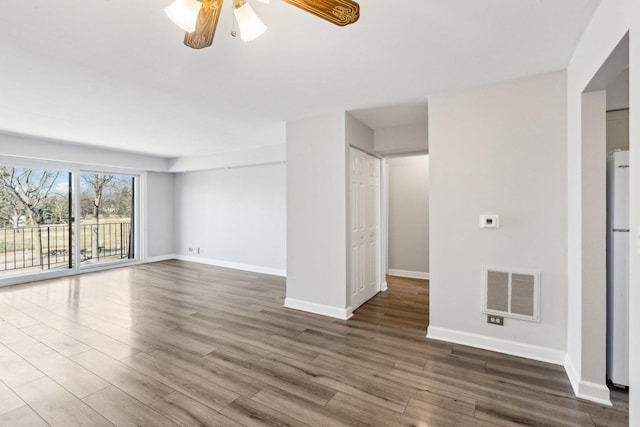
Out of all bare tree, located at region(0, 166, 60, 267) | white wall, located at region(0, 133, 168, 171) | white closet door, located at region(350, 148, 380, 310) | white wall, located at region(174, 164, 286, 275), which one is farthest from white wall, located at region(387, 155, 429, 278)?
bare tree, located at region(0, 166, 60, 267)

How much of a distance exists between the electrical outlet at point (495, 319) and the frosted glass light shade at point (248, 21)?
2.91 meters

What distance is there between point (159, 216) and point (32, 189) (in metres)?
2.34

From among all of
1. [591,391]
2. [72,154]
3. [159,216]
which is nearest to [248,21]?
[591,391]

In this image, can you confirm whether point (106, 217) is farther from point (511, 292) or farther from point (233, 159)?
point (511, 292)

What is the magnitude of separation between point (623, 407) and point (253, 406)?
2.44m

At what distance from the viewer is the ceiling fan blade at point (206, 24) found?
1.37 metres

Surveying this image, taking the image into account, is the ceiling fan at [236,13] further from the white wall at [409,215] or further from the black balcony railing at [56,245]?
the black balcony railing at [56,245]

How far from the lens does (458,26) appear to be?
185 centimetres

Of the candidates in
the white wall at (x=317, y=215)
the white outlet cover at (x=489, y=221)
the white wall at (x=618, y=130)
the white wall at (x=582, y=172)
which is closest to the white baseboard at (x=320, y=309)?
the white wall at (x=317, y=215)

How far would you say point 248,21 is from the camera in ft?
4.84

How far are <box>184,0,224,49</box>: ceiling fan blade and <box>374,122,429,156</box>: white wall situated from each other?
121 inches

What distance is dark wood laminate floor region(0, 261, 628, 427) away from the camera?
1.91 m

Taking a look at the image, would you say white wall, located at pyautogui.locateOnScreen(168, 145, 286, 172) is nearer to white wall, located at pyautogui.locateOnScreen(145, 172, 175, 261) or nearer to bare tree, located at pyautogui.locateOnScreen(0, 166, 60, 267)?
white wall, located at pyautogui.locateOnScreen(145, 172, 175, 261)

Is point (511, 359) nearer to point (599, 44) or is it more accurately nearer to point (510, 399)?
point (510, 399)
